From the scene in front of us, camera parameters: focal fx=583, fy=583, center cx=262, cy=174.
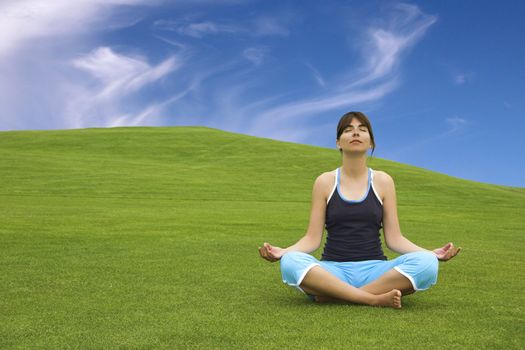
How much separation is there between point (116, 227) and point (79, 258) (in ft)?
17.2

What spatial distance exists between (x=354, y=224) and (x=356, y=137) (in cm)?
90

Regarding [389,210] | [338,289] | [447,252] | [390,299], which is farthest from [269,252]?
[447,252]

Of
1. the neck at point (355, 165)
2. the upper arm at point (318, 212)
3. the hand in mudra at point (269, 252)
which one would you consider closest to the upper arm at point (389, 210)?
the neck at point (355, 165)

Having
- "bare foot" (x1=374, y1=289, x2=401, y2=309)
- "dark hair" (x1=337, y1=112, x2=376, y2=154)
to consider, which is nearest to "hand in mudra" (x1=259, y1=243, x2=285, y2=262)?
"bare foot" (x1=374, y1=289, x2=401, y2=309)

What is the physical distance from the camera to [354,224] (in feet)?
19.8

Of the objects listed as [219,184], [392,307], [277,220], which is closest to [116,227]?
[277,220]

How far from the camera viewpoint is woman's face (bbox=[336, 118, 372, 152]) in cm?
597

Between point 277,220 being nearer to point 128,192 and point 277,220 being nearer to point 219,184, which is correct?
point 128,192

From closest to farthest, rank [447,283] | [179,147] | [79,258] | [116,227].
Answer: [447,283]
[79,258]
[116,227]
[179,147]

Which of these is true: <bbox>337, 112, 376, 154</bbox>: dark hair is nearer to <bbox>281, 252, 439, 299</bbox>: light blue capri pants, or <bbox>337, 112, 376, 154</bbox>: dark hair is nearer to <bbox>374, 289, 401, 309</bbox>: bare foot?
<bbox>281, 252, 439, 299</bbox>: light blue capri pants

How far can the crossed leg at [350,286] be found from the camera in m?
5.63

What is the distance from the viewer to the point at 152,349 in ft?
13.7

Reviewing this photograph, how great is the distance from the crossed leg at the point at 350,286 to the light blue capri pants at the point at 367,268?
60mm

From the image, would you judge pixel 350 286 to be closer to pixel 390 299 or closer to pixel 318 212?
pixel 390 299
